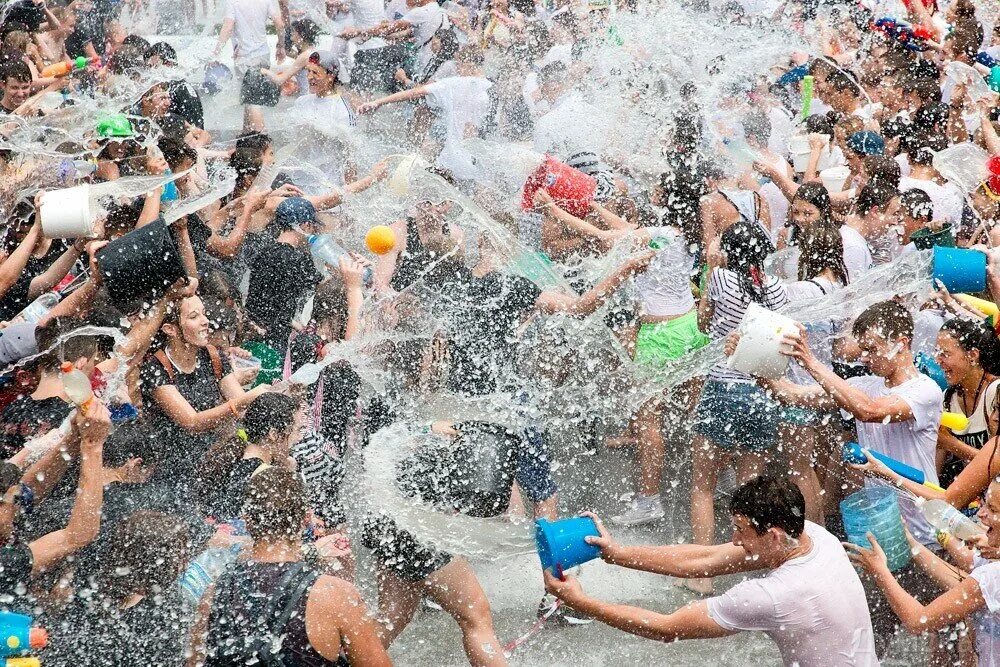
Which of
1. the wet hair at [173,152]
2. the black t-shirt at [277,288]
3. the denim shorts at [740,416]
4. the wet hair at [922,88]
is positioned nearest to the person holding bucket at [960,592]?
the denim shorts at [740,416]

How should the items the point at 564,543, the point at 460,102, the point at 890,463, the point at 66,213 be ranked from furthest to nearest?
the point at 460,102
the point at 66,213
the point at 890,463
the point at 564,543

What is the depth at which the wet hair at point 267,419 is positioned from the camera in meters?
4.70

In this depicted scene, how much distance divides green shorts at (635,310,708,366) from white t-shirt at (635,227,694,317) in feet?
0.17

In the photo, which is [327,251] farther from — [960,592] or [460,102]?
[960,592]

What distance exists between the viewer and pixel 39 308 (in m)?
5.20

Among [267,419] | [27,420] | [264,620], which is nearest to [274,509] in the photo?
[264,620]

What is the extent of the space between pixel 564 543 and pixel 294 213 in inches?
138

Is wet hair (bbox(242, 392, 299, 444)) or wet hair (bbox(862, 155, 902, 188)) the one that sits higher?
wet hair (bbox(862, 155, 902, 188))

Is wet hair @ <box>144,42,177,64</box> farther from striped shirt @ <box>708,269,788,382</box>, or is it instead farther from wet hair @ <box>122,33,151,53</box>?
striped shirt @ <box>708,269,788,382</box>

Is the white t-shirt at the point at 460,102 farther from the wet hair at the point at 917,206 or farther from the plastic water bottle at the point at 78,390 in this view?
the plastic water bottle at the point at 78,390

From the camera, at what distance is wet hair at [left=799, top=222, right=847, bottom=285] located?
5516 millimetres

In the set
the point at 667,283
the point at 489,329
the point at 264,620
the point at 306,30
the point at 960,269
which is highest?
the point at 960,269

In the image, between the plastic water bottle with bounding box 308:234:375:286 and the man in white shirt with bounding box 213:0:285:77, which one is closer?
the plastic water bottle with bounding box 308:234:375:286

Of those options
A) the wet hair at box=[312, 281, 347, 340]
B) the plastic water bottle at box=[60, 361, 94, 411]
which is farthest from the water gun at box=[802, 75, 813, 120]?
the plastic water bottle at box=[60, 361, 94, 411]
